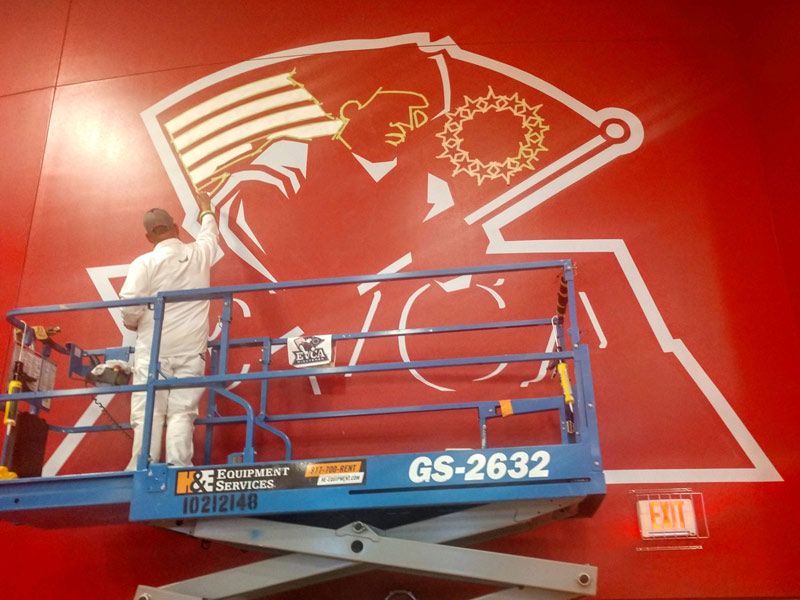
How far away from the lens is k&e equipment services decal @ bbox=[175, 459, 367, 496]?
512cm

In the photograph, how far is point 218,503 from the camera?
16.9 ft

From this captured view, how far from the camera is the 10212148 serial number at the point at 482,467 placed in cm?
497

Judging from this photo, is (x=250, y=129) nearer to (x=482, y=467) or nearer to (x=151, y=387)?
(x=151, y=387)

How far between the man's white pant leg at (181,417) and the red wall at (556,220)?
1.05m

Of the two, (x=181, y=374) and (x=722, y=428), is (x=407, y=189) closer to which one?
(x=181, y=374)

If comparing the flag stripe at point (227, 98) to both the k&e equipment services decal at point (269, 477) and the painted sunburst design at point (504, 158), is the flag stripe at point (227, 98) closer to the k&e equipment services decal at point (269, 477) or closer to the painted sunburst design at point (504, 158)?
the painted sunburst design at point (504, 158)

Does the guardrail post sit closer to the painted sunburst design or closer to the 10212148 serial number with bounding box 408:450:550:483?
the 10212148 serial number with bounding box 408:450:550:483

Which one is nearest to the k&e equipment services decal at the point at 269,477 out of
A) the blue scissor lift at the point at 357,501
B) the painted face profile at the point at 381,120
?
the blue scissor lift at the point at 357,501

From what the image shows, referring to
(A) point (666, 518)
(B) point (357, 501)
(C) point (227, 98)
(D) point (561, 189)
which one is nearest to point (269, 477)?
(B) point (357, 501)

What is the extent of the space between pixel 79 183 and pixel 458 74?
3.69m

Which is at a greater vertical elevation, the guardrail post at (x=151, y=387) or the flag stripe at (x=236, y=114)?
the flag stripe at (x=236, y=114)

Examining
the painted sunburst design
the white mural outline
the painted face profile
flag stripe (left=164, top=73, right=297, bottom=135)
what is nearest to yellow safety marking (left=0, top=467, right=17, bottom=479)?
the white mural outline

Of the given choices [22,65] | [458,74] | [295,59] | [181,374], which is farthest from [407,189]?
[22,65]

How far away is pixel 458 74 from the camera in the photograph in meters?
7.95
